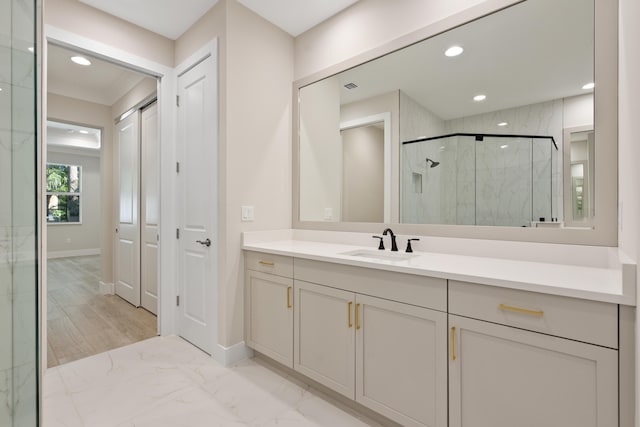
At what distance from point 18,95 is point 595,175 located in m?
2.27

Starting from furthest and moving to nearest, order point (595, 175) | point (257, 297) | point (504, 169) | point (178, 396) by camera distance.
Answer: point (257, 297)
point (178, 396)
point (504, 169)
point (595, 175)

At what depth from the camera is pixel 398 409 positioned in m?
1.48

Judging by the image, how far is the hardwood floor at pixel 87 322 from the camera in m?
2.55

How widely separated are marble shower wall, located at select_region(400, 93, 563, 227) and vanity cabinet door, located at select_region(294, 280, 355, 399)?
0.77 meters

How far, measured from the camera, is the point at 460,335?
1.29m

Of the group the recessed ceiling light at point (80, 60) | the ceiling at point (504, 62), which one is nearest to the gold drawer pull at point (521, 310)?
the ceiling at point (504, 62)

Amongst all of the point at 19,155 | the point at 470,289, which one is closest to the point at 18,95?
the point at 19,155

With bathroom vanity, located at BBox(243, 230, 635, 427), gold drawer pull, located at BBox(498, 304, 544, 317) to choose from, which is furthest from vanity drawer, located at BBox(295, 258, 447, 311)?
gold drawer pull, located at BBox(498, 304, 544, 317)

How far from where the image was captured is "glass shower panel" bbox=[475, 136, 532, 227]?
1663 mm

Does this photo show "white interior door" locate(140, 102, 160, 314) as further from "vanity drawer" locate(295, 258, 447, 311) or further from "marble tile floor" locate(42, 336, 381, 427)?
"vanity drawer" locate(295, 258, 447, 311)

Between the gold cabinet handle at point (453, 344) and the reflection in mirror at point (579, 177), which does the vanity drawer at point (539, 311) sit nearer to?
the gold cabinet handle at point (453, 344)

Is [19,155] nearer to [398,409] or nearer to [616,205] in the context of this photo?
[398,409]

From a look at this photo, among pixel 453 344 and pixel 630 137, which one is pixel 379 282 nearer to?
pixel 453 344

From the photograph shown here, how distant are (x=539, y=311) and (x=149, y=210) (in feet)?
11.6
